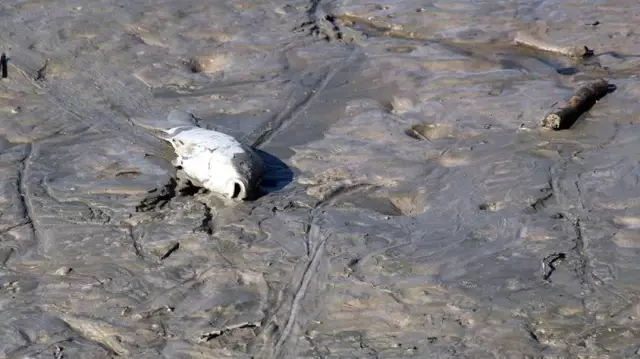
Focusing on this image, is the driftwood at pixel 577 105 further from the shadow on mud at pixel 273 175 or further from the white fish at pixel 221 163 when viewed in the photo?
the white fish at pixel 221 163

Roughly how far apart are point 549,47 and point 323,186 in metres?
3.75

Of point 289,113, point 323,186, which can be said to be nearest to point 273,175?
point 323,186

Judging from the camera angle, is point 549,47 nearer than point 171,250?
No

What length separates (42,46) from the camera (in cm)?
1049

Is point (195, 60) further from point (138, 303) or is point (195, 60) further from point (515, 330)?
point (515, 330)

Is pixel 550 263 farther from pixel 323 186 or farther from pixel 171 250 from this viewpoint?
pixel 171 250

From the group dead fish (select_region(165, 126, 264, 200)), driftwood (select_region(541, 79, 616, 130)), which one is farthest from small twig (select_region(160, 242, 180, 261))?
driftwood (select_region(541, 79, 616, 130))

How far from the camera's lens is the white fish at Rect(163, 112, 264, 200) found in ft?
24.9

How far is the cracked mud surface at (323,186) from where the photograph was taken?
6215 mm

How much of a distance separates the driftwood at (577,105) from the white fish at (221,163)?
2551 millimetres

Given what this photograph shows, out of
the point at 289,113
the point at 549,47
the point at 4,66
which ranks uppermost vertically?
the point at 549,47

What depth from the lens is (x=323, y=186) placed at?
309 inches

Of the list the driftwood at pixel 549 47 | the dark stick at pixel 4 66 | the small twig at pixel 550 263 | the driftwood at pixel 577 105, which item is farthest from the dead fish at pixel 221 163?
the driftwood at pixel 549 47

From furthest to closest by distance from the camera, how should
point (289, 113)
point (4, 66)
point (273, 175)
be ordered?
point (4, 66) < point (289, 113) < point (273, 175)
